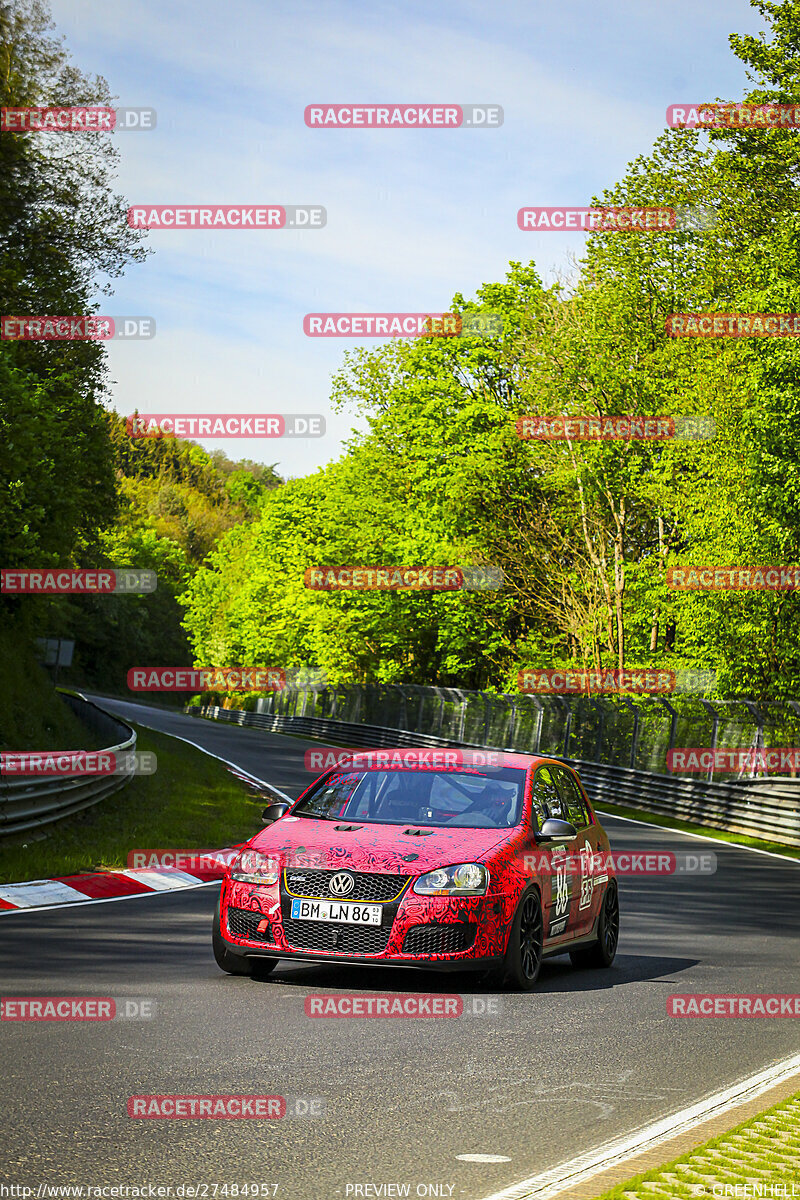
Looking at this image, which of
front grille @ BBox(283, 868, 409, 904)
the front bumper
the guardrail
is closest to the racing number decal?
the front bumper

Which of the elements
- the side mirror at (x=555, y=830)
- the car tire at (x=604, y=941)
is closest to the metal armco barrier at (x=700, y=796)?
the car tire at (x=604, y=941)

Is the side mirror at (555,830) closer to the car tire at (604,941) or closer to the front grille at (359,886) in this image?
the front grille at (359,886)

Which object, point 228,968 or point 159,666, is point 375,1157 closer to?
point 228,968

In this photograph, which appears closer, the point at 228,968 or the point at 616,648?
the point at 228,968

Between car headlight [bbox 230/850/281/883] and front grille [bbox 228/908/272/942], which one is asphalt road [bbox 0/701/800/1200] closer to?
front grille [bbox 228/908/272/942]

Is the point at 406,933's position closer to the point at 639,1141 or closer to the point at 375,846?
the point at 375,846

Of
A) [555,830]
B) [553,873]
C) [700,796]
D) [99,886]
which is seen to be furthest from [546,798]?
[700,796]

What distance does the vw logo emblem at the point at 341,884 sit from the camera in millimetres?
9266

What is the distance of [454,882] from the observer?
9.26 meters

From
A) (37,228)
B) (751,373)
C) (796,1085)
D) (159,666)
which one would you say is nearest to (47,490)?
(37,228)

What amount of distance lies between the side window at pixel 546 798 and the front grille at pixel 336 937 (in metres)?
1.83

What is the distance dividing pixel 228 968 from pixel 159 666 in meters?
113

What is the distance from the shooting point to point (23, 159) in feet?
117

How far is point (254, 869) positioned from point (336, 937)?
2.44 feet
